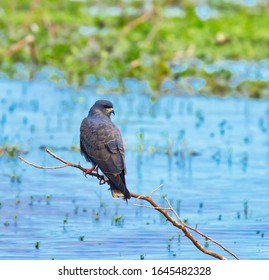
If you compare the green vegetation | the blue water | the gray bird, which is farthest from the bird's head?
the green vegetation

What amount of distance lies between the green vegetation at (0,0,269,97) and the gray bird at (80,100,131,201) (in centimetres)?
830

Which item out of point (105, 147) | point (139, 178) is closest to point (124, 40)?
point (139, 178)

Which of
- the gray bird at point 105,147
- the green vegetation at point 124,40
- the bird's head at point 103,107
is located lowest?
the gray bird at point 105,147

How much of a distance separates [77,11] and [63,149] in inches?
394

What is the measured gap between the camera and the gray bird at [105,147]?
8204 millimetres

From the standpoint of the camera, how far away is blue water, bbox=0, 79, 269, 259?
946cm

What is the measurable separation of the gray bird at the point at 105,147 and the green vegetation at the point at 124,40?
830cm

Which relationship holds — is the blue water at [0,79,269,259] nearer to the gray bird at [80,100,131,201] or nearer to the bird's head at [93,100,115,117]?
the gray bird at [80,100,131,201]

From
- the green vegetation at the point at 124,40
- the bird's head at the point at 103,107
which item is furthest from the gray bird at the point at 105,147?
the green vegetation at the point at 124,40

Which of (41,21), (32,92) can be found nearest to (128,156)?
(32,92)

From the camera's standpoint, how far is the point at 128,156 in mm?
13156

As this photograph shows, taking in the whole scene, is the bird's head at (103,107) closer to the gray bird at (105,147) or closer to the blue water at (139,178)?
the gray bird at (105,147)

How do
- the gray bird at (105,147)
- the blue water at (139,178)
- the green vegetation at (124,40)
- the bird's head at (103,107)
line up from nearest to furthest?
the gray bird at (105,147)
the bird's head at (103,107)
the blue water at (139,178)
the green vegetation at (124,40)

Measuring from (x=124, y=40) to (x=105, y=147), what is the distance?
11.3 m
